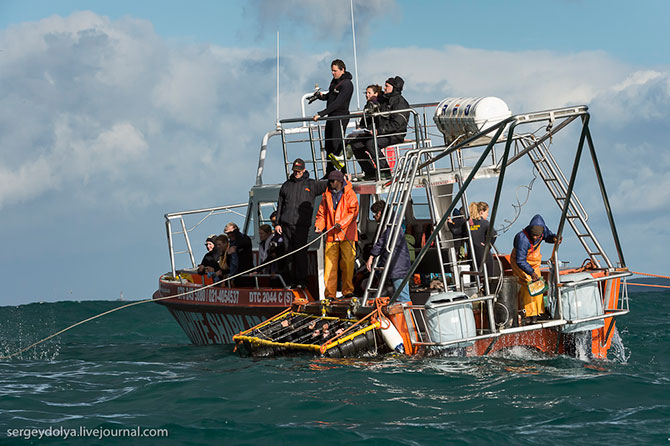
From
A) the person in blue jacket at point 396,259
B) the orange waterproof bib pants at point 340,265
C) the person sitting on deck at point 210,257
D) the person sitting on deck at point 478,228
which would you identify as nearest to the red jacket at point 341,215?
the orange waterproof bib pants at point 340,265

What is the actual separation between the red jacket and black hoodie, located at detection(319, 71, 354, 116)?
185cm

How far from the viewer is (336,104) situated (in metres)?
11.9

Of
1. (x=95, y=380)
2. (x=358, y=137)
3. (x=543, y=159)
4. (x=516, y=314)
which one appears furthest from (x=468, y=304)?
(x=95, y=380)

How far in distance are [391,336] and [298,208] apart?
2781 mm

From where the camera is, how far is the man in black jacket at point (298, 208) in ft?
36.7

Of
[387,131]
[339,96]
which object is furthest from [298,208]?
A: [339,96]

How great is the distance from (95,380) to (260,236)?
3.46 metres

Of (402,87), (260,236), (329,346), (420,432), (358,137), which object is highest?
(402,87)

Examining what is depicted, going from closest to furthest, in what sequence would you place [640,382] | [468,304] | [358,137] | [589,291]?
1. [640,382]
2. [468,304]
3. [589,291]
4. [358,137]

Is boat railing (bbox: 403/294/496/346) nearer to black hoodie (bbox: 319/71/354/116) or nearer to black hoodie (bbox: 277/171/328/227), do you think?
black hoodie (bbox: 277/171/328/227)

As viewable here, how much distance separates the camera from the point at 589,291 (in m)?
9.76

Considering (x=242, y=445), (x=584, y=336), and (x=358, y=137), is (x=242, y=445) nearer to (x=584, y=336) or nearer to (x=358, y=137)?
(x=584, y=336)

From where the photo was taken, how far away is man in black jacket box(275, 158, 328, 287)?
36.7 ft

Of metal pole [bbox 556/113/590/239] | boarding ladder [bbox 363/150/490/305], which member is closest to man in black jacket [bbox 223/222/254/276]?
boarding ladder [bbox 363/150/490/305]
